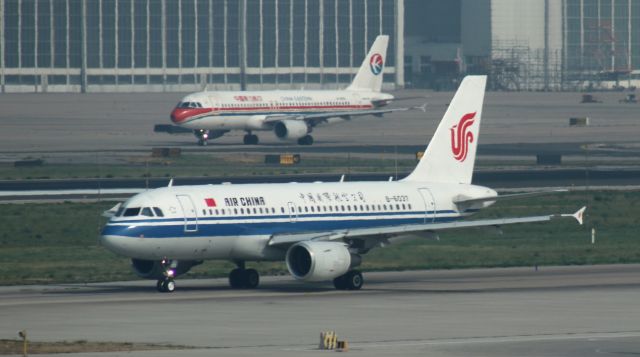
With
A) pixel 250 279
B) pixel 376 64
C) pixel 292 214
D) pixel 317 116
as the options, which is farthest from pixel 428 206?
pixel 376 64

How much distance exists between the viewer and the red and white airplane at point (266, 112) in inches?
5074

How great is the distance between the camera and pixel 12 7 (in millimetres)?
183000

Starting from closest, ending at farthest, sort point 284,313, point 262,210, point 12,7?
point 284,313 → point 262,210 → point 12,7

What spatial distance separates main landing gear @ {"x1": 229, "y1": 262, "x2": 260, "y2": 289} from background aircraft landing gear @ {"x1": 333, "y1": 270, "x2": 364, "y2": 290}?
2951 mm

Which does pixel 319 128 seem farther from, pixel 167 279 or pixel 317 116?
pixel 167 279

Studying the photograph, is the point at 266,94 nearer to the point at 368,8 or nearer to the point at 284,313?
the point at 368,8

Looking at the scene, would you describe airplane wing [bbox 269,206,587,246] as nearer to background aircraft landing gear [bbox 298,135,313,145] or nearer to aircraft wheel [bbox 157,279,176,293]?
aircraft wheel [bbox 157,279,176,293]

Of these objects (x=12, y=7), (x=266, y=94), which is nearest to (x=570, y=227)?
(x=266, y=94)

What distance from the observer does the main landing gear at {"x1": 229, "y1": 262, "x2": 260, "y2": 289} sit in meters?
51.2

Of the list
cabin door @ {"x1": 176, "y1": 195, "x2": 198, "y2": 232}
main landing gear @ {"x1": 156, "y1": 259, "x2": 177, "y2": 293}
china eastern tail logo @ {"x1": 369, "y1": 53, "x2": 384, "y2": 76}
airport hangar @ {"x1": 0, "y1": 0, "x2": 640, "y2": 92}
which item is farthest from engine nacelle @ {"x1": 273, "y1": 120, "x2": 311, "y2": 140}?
cabin door @ {"x1": 176, "y1": 195, "x2": 198, "y2": 232}

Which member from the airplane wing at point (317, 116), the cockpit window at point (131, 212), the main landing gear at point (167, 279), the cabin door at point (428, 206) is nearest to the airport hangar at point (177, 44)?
the airplane wing at point (317, 116)

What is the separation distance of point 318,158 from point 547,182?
1082 inches

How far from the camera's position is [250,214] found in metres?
50.1

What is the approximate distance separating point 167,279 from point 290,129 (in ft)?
263
